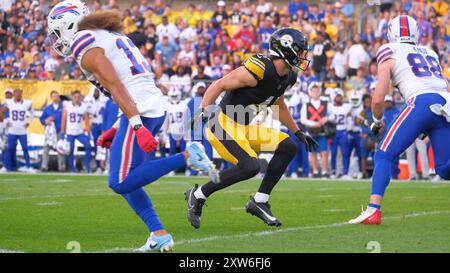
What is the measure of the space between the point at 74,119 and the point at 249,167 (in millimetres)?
10442

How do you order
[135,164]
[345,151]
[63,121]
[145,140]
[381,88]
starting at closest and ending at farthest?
[145,140] < [135,164] < [381,88] < [345,151] < [63,121]

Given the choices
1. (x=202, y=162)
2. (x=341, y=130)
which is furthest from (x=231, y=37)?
(x=202, y=162)

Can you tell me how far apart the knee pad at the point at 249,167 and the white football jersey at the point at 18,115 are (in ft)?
34.6

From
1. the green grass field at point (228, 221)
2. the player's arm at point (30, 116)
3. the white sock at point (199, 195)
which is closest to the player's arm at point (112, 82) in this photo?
the green grass field at point (228, 221)

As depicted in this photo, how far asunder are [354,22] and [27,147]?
8039 mm

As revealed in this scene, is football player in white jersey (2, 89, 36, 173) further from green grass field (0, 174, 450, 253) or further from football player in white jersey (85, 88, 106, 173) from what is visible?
green grass field (0, 174, 450, 253)

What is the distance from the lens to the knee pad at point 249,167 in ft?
24.6

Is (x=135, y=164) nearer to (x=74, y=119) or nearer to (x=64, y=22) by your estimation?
(x=64, y=22)

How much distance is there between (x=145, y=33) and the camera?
21.5 m

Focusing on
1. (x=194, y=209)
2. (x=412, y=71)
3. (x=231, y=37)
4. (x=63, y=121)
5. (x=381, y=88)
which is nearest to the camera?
(x=194, y=209)

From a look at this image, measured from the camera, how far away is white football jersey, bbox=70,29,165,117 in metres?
6.10

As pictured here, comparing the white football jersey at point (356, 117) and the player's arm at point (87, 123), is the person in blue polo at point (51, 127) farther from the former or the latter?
the white football jersey at point (356, 117)

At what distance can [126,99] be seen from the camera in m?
5.97
